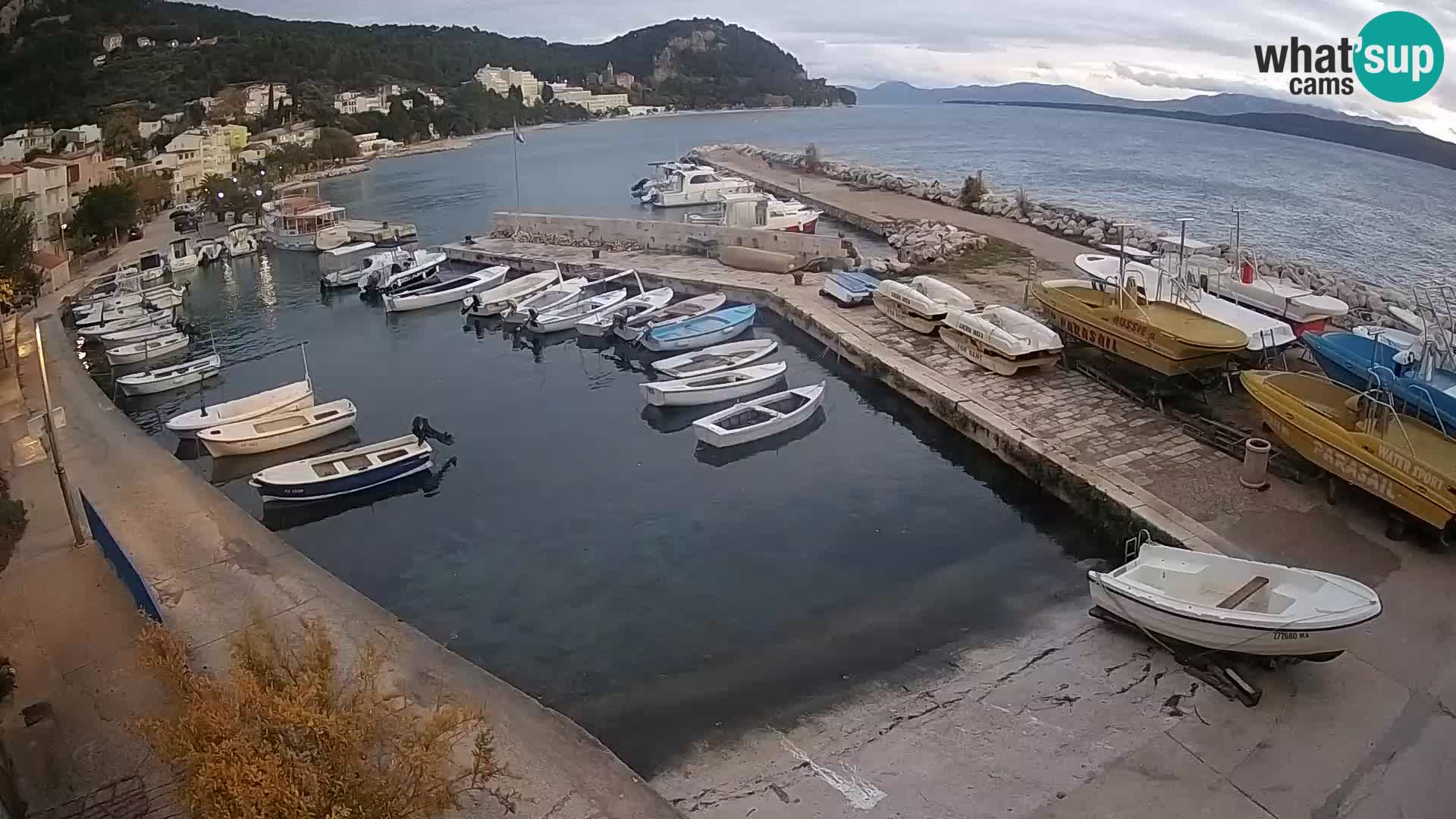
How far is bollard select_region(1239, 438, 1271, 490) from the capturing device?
12.6 meters

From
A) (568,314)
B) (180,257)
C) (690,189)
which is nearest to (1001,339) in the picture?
(568,314)

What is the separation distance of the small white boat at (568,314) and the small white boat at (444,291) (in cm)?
445

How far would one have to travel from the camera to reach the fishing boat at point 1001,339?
1736 cm

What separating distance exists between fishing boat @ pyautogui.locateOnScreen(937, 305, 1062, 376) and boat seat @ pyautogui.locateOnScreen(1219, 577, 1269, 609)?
25.8 feet

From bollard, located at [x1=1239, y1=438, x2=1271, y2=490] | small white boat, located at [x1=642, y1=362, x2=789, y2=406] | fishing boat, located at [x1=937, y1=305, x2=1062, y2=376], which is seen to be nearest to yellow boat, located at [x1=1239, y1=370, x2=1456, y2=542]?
bollard, located at [x1=1239, y1=438, x2=1271, y2=490]

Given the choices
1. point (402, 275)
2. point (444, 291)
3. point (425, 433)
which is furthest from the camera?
point (402, 275)

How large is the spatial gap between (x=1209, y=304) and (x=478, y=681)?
49.5 ft

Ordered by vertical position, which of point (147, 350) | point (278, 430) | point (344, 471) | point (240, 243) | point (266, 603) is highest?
point (240, 243)

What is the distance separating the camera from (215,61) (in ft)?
361

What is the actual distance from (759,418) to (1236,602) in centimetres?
910

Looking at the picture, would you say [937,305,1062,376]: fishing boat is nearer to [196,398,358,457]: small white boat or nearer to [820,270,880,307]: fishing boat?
[820,270,880,307]: fishing boat

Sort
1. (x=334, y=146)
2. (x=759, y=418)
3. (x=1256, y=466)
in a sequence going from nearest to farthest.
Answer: (x=1256, y=466) → (x=759, y=418) → (x=334, y=146)

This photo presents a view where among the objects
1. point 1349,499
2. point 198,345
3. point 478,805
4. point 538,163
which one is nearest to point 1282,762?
point 1349,499

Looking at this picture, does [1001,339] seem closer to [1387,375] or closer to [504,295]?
[1387,375]
